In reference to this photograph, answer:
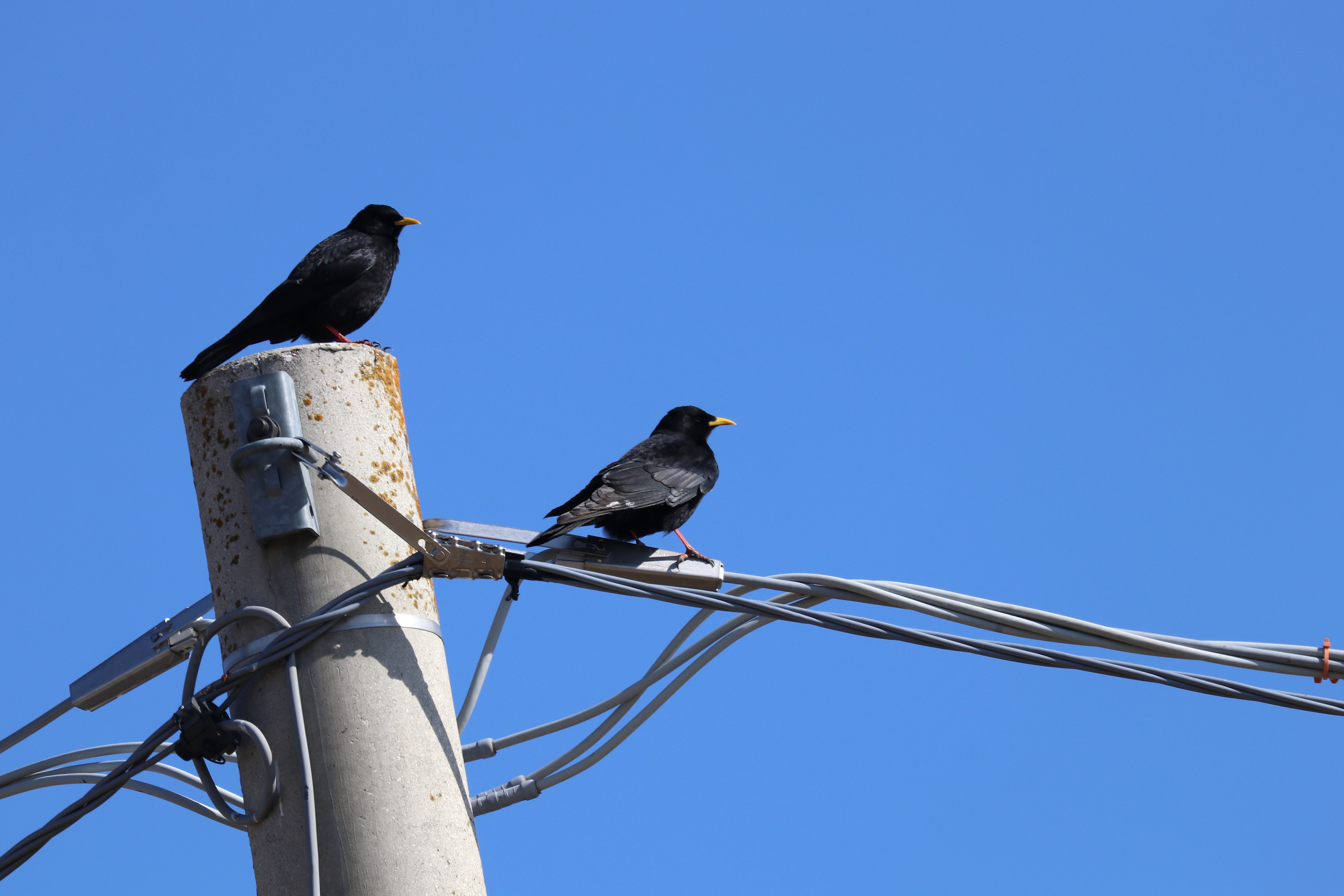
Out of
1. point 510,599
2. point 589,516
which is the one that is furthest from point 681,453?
point 510,599

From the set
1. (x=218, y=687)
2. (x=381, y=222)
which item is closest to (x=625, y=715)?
(x=218, y=687)

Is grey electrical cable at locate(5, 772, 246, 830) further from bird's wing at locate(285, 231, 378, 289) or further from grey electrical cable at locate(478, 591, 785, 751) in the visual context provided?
bird's wing at locate(285, 231, 378, 289)

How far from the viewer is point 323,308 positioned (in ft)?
16.3

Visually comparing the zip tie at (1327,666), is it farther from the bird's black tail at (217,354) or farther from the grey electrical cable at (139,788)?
the bird's black tail at (217,354)

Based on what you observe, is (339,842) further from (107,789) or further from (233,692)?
(107,789)

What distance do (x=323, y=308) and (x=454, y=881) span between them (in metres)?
3.23

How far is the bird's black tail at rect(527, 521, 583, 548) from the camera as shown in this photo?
2930mm

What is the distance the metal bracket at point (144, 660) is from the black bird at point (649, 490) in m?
1.06

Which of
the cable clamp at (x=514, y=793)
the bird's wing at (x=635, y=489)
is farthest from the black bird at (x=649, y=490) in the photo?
the cable clamp at (x=514, y=793)

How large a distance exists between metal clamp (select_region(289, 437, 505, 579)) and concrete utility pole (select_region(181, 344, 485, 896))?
0.12 feet

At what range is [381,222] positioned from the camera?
6129mm

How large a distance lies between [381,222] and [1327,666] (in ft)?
15.9

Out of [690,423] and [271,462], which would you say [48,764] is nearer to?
[271,462]

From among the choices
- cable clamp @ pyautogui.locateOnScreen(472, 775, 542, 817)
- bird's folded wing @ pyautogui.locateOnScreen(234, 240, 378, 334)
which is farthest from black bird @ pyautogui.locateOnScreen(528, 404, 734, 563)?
bird's folded wing @ pyautogui.locateOnScreen(234, 240, 378, 334)
